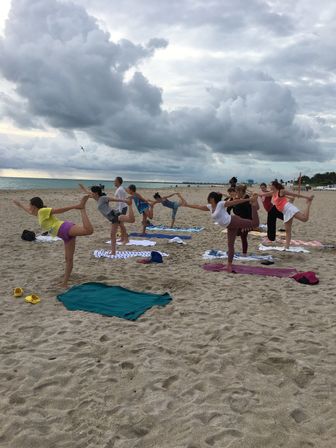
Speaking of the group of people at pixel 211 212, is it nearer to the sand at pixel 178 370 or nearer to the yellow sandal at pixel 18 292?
the yellow sandal at pixel 18 292

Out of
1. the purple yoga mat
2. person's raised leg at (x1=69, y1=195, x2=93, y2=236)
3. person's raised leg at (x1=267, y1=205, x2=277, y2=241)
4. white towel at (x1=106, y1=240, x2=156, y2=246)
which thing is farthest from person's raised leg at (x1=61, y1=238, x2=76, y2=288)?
person's raised leg at (x1=267, y1=205, x2=277, y2=241)

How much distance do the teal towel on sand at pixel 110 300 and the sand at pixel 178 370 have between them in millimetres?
181

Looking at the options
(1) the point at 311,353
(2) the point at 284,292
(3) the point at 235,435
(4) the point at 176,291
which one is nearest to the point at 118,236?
(4) the point at 176,291

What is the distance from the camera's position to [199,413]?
10.9ft

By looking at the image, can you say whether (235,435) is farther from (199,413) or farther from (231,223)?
(231,223)

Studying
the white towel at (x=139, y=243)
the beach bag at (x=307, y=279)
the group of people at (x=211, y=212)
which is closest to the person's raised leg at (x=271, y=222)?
the group of people at (x=211, y=212)

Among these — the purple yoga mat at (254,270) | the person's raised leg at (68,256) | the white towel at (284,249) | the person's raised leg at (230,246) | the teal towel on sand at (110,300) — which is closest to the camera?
the teal towel on sand at (110,300)

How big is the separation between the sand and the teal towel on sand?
0.59 ft

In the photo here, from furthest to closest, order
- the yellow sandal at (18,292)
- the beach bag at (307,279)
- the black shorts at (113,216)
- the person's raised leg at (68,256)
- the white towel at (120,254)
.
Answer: the black shorts at (113,216) < the white towel at (120,254) < the beach bag at (307,279) < the person's raised leg at (68,256) < the yellow sandal at (18,292)

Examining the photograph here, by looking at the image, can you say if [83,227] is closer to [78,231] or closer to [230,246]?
[78,231]

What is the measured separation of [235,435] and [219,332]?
1896 millimetres

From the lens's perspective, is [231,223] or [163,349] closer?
[163,349]

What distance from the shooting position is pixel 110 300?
618 centimetres

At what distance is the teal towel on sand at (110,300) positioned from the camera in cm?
570
